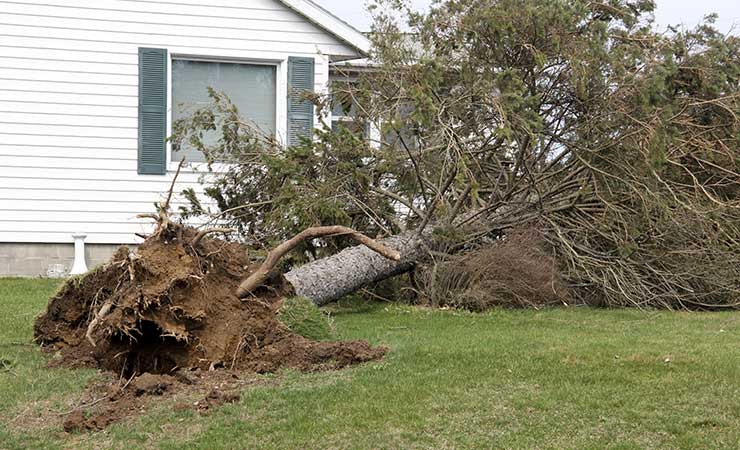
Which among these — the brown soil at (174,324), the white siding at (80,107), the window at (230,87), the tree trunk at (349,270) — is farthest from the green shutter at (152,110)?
the brown soil at (174,324)

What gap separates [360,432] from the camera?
4953 millimetres

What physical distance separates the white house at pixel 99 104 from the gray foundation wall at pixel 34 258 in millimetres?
14

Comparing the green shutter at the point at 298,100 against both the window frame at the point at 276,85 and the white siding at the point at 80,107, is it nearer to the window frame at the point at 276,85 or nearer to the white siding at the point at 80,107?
the window frame at the point at 276,85

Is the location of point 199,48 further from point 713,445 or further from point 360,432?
point 713,445

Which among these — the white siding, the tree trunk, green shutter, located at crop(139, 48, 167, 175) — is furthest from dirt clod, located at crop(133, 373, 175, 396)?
green shutter, located at crop(139, 48, 167, 175)

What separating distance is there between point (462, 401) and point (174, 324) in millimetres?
2193

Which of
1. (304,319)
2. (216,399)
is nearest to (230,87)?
(304,319)

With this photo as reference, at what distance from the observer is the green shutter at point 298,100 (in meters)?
13.3

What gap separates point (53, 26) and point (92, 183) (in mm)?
2286

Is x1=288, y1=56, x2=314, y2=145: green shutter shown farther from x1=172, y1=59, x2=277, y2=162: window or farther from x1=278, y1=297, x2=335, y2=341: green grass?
x1=278, y1=297, x2=335, y2=341: green grass

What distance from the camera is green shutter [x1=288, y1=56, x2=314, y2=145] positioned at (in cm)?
1326

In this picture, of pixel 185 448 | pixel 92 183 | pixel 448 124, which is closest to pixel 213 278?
pixel 185 448

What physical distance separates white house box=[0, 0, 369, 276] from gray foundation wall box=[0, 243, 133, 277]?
0.6 inches

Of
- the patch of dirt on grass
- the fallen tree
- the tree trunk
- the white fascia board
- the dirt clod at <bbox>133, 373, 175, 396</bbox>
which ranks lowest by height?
the patch of dirt on grass
